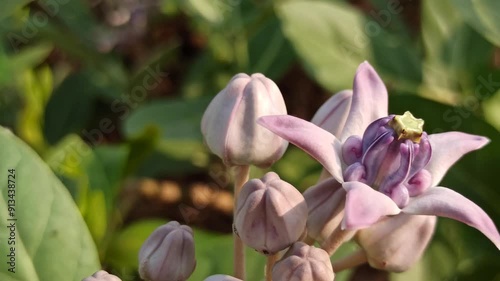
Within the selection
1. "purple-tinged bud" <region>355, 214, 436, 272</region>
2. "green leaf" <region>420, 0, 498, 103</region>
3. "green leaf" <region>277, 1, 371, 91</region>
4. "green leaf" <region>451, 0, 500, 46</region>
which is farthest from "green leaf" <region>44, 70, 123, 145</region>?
"purple-tinged bud" <region>355, 214, 436, 272</region>

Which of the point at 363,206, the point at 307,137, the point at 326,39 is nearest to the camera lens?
the point at 363,206

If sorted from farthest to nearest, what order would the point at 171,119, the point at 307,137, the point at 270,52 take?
the point at 270,52
the point at 171,119
the point at 307,137

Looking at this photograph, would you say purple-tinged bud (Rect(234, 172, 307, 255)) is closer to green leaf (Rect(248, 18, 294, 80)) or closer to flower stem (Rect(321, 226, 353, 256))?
flower stem (Rect(321, 226, 353, 256))

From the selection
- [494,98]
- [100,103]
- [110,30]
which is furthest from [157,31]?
[494,98]

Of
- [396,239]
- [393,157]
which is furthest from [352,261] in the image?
[393,157]

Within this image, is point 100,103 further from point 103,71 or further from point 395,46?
point 395,46

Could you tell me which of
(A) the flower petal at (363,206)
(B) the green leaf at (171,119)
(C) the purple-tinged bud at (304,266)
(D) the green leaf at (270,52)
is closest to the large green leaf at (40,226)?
(C) the purple-tinged bud at (304,266)

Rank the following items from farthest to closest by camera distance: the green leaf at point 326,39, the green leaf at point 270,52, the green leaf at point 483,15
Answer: the green leaf at point 270,52 → the green leaf at point 326,39 → the green leaf at point 483,15

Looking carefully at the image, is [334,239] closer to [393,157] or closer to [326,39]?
[393,157]

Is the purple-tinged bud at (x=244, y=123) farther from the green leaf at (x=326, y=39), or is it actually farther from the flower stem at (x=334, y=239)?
the green leaf at (x=326, y=39)
